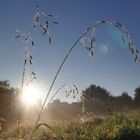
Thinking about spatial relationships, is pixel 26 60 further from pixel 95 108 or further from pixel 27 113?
pixel 95 108

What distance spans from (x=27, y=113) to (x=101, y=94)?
46180 mm

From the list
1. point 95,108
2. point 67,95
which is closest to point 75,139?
point 67,95

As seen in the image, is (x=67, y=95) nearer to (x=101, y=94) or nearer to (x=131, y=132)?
(x=131, y=132)

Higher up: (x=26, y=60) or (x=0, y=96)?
(x=0, y=96)

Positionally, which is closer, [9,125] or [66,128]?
[66,128]

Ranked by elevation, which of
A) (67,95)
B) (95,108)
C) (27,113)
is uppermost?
(95,108)

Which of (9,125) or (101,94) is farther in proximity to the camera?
(101,94)

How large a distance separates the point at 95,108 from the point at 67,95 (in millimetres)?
42084

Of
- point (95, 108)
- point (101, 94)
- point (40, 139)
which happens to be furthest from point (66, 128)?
point (101, 94)

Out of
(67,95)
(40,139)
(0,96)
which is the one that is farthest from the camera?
(0,96)

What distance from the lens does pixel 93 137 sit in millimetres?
9781

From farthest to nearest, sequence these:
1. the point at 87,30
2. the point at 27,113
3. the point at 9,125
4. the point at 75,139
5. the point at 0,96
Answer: the point at 27,113, the point at 0,96, the point at 9,125, the point at 75,139, the point at 87,30

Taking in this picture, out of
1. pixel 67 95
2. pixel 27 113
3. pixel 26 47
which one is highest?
pixel 27 113

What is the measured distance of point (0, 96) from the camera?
19719mm
